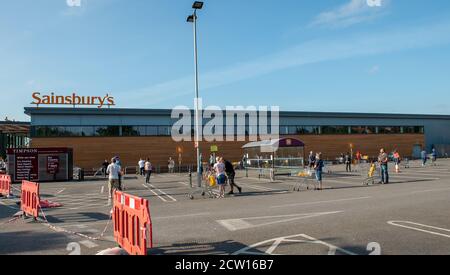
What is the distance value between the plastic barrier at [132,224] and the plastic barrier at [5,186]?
42.2ft

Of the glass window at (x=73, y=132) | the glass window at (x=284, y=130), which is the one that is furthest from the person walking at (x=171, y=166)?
the glass window at (x=284, y=130)

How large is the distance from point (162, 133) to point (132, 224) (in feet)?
133

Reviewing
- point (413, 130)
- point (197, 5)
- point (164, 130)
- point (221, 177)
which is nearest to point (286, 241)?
point (221, 177)

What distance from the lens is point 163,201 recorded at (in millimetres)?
15336

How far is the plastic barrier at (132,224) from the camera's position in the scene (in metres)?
6.16

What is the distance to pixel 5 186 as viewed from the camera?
18469 mm

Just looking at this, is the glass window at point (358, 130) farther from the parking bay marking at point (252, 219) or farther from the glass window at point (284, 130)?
the parking bay marking at point (252, 219)

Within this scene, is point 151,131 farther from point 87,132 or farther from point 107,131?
point 87,132

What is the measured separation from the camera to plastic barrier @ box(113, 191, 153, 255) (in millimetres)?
6156

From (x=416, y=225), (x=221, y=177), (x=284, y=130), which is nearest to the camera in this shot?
(x=416, y=225)

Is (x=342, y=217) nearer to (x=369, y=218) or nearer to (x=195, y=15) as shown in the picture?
(x=369, y=218)
